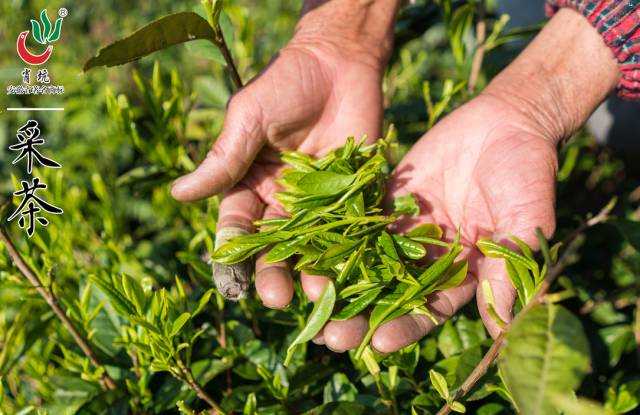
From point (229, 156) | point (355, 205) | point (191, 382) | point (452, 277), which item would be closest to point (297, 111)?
point (229, 156)

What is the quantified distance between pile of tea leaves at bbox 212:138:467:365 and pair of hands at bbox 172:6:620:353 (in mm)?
36

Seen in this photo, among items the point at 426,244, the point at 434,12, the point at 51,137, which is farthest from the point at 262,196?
the point at 51,137

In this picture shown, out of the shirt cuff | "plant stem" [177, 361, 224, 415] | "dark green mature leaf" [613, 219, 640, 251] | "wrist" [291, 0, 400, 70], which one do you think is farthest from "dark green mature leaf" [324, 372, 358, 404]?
the shirt cuff

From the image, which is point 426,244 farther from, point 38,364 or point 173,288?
point 38,364

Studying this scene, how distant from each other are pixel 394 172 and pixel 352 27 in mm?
504

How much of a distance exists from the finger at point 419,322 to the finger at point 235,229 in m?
0.31

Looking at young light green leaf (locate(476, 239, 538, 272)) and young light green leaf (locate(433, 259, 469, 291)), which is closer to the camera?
young light green leaf (locate(476, 239, 538, 272))

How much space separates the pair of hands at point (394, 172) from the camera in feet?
3.49

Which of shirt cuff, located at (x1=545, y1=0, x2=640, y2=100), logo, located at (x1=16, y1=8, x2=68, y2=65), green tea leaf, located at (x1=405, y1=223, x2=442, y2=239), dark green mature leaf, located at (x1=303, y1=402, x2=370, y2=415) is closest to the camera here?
dark green mature leaf, located at (x1=303, y1=402, x2=370, y2=415)

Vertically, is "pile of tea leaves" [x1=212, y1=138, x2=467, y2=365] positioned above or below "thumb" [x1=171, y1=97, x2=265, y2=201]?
below

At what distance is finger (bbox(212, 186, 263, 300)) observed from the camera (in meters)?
1.11

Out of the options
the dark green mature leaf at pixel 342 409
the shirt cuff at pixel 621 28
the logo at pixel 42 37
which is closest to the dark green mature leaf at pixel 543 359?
the dark green mature leaf at pixel 342 409

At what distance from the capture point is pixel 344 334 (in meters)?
1.00

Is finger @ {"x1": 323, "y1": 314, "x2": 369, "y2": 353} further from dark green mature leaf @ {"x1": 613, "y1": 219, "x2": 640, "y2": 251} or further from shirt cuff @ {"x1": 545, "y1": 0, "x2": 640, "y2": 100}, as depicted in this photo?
shirt cuff @ {"x1": 545, "y1": 0, "x2": 640, "y2": 100}
